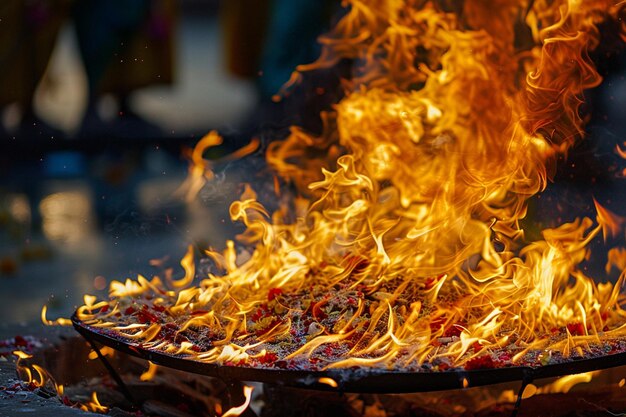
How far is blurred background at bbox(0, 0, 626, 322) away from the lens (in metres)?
7.06

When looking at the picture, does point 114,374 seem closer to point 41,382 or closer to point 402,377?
point 41,382

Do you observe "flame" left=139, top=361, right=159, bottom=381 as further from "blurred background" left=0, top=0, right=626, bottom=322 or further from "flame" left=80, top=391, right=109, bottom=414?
"blurred background" left=0, top=0, right=626, bottom=322

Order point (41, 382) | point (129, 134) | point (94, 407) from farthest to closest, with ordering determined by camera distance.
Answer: point (129, 134) < point (41, 382) < point (94, 407)

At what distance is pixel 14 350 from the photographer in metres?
4.30

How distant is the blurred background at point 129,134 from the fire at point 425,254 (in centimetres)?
141

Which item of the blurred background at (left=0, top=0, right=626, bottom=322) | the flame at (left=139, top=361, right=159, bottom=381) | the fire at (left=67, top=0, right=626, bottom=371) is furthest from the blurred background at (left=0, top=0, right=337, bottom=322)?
the flame at (left=139, top=361, right=159, bottom=381)

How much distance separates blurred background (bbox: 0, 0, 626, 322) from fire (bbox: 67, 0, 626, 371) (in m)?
1.41

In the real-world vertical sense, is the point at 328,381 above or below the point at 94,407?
above

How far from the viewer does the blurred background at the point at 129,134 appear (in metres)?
7.06

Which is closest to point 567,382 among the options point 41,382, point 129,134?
point 41,382

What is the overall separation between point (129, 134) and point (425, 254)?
11.4m

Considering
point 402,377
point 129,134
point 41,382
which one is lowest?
point 129,134

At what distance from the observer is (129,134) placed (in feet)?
47.9

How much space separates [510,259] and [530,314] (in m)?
0.33
